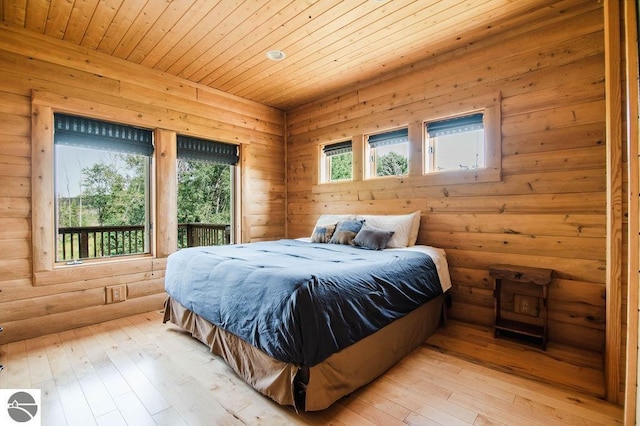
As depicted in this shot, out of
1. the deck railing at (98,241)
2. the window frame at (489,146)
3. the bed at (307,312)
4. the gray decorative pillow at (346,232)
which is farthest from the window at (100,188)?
the window frame at (489,146)

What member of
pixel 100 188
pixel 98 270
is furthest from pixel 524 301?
pixel 100 188

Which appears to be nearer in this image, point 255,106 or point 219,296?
point 219,296

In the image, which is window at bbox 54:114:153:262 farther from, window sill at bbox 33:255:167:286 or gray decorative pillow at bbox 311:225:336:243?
gray decorative pillow at bbox 311:225:336:243

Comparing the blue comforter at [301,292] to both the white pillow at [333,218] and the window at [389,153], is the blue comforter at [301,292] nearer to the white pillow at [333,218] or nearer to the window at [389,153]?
the white pillow at [333,218]

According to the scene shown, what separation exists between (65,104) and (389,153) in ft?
11.0

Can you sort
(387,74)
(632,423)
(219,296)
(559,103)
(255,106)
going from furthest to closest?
(255,106)
(387,74)
(559,103)
(219,296)
(632,423)

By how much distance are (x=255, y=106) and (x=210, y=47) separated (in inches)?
56.5

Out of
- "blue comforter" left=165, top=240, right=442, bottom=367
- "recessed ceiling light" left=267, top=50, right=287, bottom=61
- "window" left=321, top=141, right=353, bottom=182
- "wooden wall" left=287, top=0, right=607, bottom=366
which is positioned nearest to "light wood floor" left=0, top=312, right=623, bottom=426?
"blue comforter" left=165, top=240, right=442, bottom=367

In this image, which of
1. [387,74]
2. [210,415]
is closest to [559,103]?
[387,74]

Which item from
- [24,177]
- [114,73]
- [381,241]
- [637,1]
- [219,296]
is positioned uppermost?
[114,73]

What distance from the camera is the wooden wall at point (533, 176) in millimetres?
2275

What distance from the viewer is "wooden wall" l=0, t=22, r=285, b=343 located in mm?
2506

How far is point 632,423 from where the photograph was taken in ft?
3.60

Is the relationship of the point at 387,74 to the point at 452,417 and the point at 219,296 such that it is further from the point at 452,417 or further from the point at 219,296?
the point at 452,417
